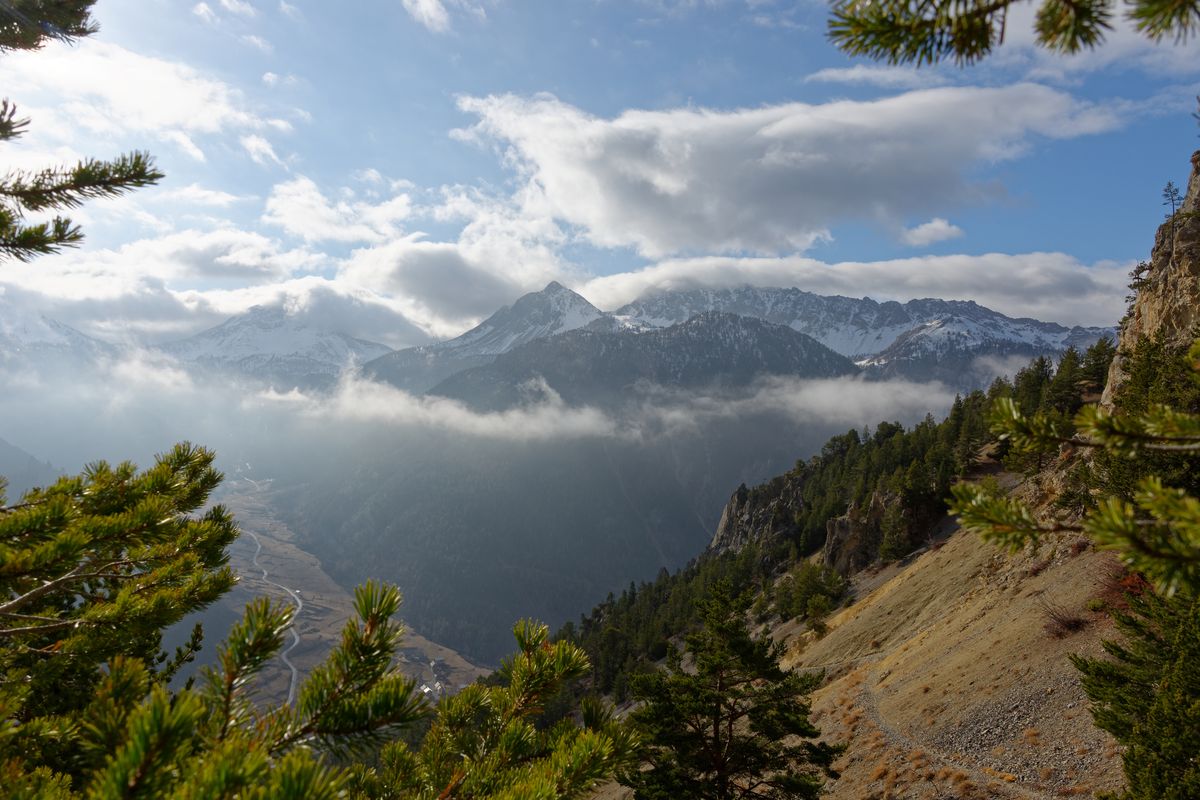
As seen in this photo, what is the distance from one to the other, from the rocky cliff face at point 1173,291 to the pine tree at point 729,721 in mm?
34228

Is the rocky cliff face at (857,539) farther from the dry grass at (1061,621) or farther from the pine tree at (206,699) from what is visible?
the pine tree at (206,699)

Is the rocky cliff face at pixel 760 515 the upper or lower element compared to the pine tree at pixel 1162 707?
lower

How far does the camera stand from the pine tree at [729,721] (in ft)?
50.0

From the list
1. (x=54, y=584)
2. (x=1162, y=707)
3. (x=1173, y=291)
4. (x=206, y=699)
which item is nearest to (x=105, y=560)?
(x=54, y=584)

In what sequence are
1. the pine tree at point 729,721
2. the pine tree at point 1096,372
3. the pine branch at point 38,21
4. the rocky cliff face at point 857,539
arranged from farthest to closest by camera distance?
the rocky cliff face at point 857,539 < the pine tree at point 1096,372 < the pine tree at point 729,721 < the pine branch at point 38,21

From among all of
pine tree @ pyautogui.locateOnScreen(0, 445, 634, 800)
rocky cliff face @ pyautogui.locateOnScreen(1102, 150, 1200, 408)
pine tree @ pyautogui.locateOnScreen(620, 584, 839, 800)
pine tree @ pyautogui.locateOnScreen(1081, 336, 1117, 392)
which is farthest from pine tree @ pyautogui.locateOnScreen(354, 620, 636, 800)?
pine tree @ pyautogui.locateOnScreen(1081, 336, 1117, 392)

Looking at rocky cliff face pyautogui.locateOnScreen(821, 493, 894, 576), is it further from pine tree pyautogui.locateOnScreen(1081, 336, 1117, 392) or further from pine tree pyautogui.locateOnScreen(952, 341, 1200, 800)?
pine tree pyautogui.locateOnScreen(952, 341, 1200, 800)

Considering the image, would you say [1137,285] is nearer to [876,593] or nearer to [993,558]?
[993,558]

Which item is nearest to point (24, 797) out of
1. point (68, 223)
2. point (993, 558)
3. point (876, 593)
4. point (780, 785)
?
point (68, 223)

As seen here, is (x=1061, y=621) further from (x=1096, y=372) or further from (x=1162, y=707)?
(x=1096, y=372)

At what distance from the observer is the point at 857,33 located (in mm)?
3256

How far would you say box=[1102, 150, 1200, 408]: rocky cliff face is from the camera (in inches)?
1426

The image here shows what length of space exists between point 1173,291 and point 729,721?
43.8 metres

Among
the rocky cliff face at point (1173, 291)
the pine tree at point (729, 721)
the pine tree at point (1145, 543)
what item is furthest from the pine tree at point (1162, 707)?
the rocky cliff face at point (1173, 291)
